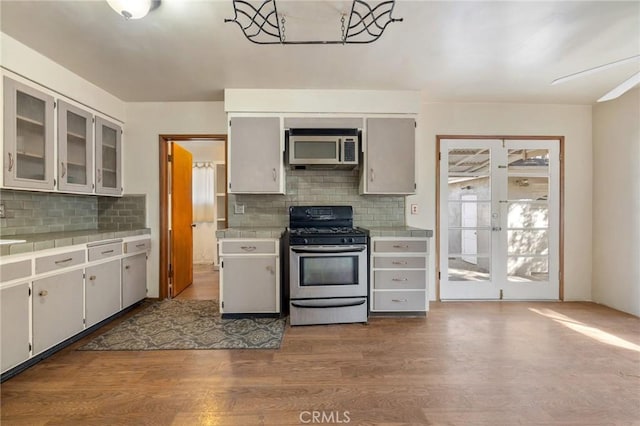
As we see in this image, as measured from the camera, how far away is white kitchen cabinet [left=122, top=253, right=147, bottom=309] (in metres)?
2.91

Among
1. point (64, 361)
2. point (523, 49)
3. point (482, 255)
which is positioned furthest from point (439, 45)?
point (64, 361)

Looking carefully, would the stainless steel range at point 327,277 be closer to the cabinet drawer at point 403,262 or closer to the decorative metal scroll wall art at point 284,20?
the cabinet drawer at point 403,262

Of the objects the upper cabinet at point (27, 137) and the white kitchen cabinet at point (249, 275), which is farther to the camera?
the white kitchen cabinet at point (249, 275)

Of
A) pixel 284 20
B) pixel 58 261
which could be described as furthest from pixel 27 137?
pixel 284 20

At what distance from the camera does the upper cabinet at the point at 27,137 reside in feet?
6.78

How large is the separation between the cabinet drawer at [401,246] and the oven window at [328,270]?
299 mm

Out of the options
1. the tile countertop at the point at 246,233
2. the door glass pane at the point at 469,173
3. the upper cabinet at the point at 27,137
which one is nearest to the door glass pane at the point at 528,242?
the door glass pane at the point at 469,173

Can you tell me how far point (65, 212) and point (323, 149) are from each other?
2.76 metres

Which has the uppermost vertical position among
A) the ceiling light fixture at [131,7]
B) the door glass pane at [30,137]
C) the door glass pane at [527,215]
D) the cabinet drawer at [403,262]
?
the ceiling light fixture at [131,7]

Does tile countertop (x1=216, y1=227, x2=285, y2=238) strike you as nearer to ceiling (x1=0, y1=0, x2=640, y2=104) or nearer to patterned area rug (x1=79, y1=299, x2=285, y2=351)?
patterned area rug (x1=79, y1=299, x2=285, y2=351)

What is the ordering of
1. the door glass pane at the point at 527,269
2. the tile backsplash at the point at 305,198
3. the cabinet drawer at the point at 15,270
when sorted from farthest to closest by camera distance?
1. the door glass pane at the point at 527,269
2. the tile backsplash at the point at 305,198
3. the cabinet drawer at the point at 15,270

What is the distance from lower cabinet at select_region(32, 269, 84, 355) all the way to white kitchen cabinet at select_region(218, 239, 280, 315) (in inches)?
43.9

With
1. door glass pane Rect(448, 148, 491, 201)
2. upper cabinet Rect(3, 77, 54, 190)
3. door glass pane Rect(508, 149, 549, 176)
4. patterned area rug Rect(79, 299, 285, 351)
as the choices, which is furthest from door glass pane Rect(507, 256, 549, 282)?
upper cabinet Rect(3, 77, 54, 190)

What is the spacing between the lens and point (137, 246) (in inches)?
122
